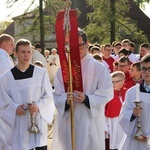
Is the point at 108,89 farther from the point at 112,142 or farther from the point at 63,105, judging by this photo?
the point at 112,142

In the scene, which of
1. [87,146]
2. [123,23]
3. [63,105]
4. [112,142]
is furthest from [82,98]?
[123,23]

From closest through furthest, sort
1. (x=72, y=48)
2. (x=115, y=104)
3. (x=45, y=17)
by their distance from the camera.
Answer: (x=72, y=48) → (x=115, y=104) → (x=45, y=17)

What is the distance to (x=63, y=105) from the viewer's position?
15.9 ft

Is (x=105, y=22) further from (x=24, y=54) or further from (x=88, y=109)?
(x=88, y=109)

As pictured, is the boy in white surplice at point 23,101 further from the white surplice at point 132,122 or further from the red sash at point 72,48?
the white surplice at point 132,122

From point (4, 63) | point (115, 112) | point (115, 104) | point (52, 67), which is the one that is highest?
point (52, 67)

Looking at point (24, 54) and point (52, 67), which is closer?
point (24, 54)

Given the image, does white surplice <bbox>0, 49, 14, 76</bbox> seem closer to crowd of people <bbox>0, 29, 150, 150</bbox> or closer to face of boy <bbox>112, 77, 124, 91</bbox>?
crowd of people <bbox>0, 29, 150, 150</bbox>

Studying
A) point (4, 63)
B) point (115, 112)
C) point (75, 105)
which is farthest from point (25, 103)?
point (115, 112)

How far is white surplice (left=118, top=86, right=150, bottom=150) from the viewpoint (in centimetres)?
441

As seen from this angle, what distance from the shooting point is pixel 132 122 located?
4461 mm

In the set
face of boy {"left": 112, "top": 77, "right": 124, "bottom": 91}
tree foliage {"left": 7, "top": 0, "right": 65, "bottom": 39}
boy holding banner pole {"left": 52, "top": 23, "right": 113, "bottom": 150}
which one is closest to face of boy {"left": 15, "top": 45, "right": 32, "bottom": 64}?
boy holding banner pole {"left": 52, "top": 23, "right": 113, "bottom": 150}

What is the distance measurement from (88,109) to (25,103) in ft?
3.22

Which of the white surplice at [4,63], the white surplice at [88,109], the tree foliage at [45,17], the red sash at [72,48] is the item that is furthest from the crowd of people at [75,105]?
the tree foliage at [45,17]
